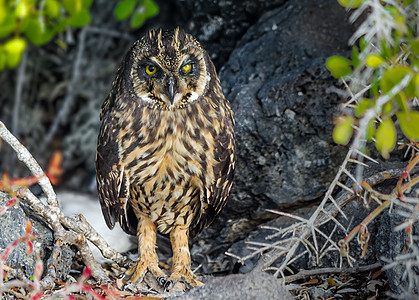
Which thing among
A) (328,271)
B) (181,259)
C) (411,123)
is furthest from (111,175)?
(411,123)

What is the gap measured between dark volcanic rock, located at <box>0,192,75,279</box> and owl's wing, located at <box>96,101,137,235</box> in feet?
1.27

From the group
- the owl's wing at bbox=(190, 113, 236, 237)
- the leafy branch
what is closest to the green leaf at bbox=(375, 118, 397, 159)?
the leafy branch

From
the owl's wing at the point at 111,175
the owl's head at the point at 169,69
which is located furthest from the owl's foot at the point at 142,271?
the owl's head at the point at 169,69

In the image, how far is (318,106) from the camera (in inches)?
161

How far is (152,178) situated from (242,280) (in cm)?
103

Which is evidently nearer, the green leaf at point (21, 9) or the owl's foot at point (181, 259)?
the green leaf at point (21, 9)

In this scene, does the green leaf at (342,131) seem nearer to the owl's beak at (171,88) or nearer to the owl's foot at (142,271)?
the owl's beak at (171,88)

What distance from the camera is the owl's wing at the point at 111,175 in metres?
3.68

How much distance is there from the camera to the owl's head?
11.1ft

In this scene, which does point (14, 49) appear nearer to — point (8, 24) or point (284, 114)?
point (8, 24)

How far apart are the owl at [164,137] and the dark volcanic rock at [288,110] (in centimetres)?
44

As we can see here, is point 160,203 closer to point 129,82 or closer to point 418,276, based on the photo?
point 129,82

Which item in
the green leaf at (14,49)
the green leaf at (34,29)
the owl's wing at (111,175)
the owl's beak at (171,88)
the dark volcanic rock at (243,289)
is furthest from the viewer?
the owl's wing at (111,175)

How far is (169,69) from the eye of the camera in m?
3.37
